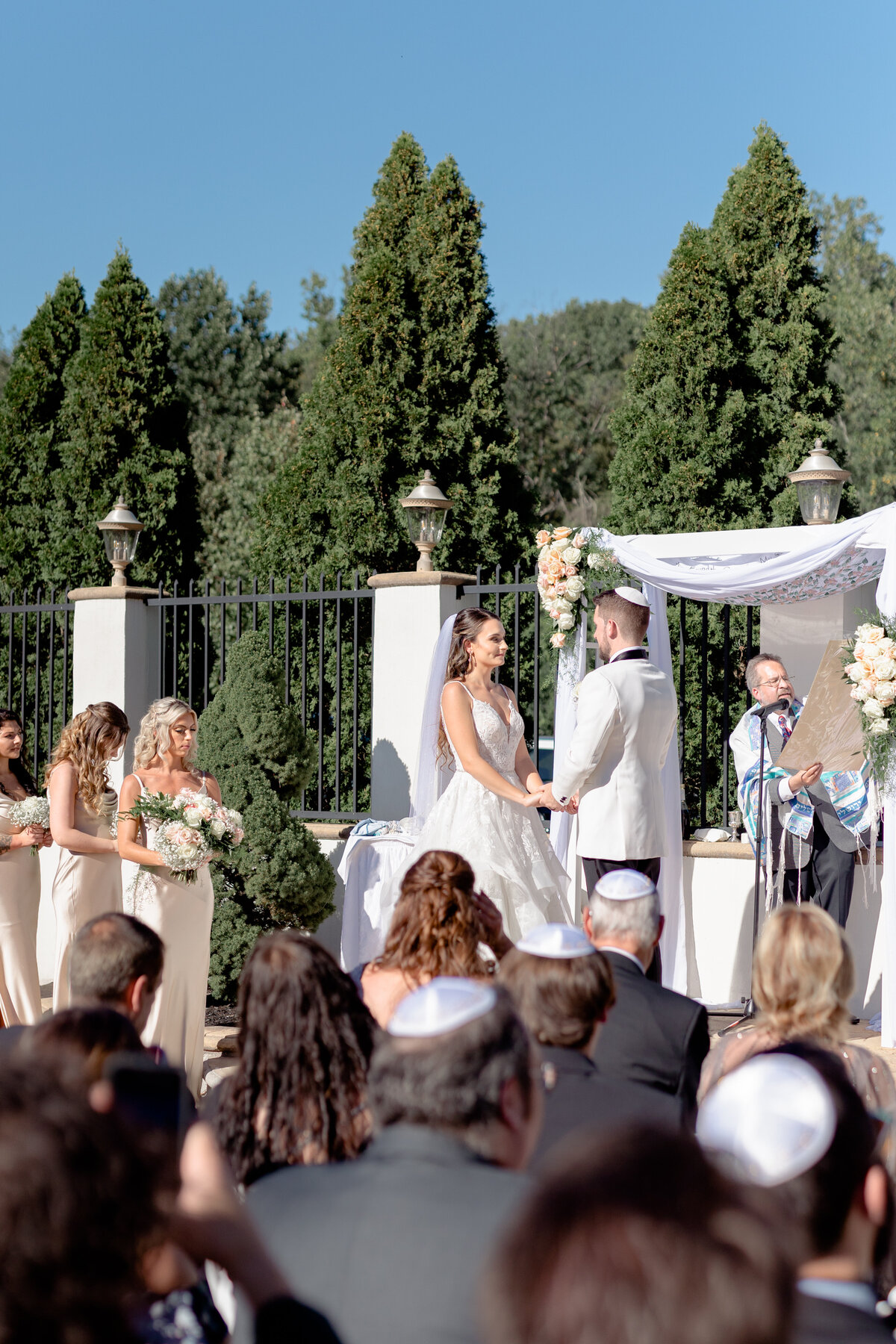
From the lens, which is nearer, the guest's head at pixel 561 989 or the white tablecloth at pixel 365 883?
the guest's head at pixel 561 989

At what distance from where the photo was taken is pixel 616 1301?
35.9 inches

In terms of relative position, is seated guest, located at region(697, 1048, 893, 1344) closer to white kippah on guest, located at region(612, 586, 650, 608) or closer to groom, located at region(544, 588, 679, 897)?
groom, located at region(544, 588, 679, 897)

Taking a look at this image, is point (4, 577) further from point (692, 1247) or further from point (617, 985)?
point (692, 1247)

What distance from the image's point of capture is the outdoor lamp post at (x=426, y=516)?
24.9ft

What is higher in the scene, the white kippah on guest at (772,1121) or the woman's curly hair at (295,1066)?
the white kippah on guest at (772,1121)

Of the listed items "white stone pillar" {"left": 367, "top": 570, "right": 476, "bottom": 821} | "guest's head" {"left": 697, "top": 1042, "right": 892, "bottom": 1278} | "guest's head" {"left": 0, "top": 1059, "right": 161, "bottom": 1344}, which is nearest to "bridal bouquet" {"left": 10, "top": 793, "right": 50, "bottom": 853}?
"white stone pillar" {"left": 367, "top": 570, "right": 476, "bottom": 821}

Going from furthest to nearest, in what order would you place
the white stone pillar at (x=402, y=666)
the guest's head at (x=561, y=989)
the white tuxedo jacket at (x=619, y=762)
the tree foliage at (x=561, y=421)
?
the tree foliage at (x=561, y=421)
the white stone pillar at (x=402, y=666)
the white tuxedo jacket at (x=619, y=762)
the guest's head at (x=561, y=989)

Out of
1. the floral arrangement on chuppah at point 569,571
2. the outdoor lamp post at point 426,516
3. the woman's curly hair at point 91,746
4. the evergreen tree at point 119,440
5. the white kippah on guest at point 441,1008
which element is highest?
the evergreen tree at point 119,440

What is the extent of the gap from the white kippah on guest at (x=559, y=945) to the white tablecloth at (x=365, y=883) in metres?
4.28

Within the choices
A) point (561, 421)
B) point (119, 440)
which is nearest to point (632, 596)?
point (119, 440)

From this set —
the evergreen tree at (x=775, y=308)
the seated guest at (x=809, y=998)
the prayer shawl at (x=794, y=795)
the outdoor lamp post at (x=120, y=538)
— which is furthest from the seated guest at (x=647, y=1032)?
the evergreen tree at (x=775, y=308)

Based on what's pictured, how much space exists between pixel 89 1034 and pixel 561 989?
90 cm

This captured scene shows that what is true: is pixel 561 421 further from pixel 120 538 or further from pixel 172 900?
pixel 172 900

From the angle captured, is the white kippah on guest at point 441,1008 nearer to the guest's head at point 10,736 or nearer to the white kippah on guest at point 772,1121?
the white kippah on guest at point 772,1121
